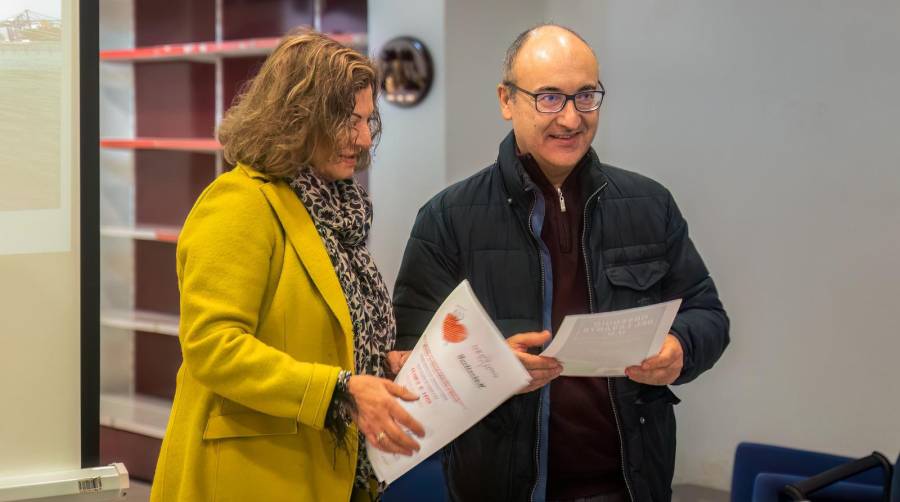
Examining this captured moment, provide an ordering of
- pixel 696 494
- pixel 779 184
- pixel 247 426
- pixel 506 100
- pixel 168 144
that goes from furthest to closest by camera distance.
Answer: pixel 168 144, pixel 696 494, pixel 779 184, pixel 506 100, pixel 247 426

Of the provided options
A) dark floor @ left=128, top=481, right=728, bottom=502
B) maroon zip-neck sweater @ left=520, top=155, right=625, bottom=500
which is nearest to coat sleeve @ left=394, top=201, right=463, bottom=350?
maroon zip-neck sweater @ left=520, top=155, right=625, bottom=500

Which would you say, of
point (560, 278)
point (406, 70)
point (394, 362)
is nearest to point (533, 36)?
point (560, 278)

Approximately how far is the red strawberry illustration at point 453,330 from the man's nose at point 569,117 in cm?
56

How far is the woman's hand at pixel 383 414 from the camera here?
148 cm

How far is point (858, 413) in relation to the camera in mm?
3406

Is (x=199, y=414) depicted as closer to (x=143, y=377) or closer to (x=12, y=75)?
(x=12, y=75)

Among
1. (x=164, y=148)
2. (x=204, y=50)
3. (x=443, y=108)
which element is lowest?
(x=164, y=148)

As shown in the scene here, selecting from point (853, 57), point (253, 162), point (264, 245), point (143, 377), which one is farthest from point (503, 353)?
point (143, 377)

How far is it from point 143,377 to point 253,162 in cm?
412

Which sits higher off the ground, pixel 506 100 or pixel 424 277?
pixel 506 100

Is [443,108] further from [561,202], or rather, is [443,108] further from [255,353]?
[255,353]

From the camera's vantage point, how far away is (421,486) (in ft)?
9.80

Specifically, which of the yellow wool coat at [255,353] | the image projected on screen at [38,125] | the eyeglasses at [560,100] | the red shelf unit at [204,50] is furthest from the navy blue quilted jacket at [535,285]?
the red shelf unit at [204,50]

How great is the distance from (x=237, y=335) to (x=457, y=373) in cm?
33
